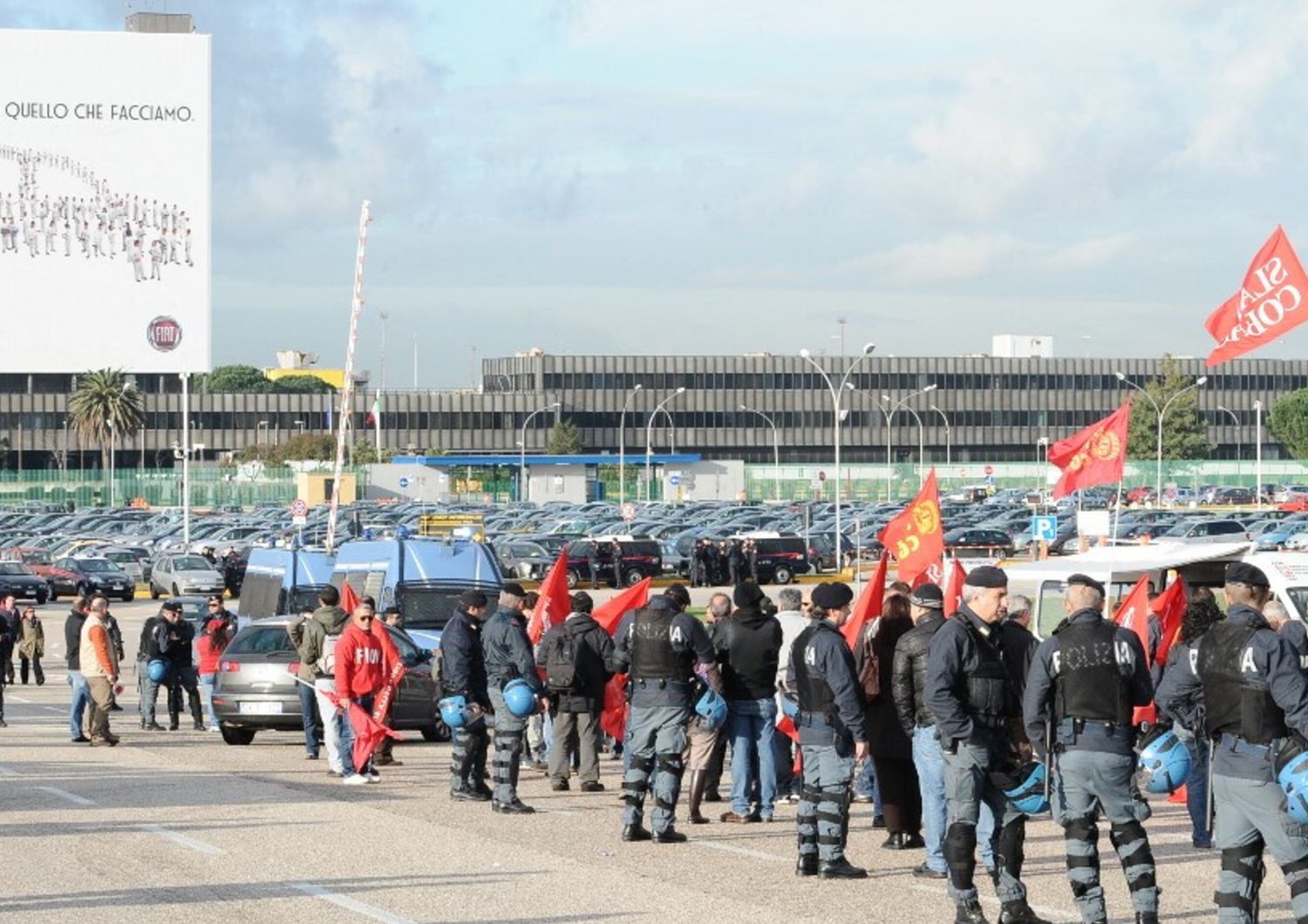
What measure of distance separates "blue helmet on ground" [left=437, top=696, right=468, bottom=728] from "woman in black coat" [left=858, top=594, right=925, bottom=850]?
12.1ft

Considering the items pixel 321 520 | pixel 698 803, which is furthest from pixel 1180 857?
pixel 321 520

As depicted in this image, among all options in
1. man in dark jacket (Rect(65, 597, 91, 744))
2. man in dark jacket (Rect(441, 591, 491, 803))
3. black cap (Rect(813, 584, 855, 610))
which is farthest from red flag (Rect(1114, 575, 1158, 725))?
man in dark jacket (Rect(65, 597, 91, 744))

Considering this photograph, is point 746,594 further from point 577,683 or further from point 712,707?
point 577,683

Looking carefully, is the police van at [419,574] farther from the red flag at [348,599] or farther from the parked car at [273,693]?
the parked car at [273,693]

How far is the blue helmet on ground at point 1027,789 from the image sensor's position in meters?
11.2

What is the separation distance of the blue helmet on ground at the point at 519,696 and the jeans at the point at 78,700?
8.21m

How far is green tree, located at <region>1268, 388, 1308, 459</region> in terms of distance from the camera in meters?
146

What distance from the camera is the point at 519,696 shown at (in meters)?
16.0

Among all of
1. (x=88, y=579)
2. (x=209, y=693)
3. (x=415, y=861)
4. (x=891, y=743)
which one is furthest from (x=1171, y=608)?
(x=88, y=579)

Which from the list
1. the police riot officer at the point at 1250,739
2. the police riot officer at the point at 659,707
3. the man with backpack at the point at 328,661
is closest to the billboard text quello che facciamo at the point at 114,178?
the man with backpack at the point at 328,661

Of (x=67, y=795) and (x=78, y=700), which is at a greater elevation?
(x=78, y=700)

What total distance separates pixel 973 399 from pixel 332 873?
15947 centimetres

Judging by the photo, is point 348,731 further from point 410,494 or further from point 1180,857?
point 410,494

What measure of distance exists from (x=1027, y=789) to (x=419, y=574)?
51.7 feet
